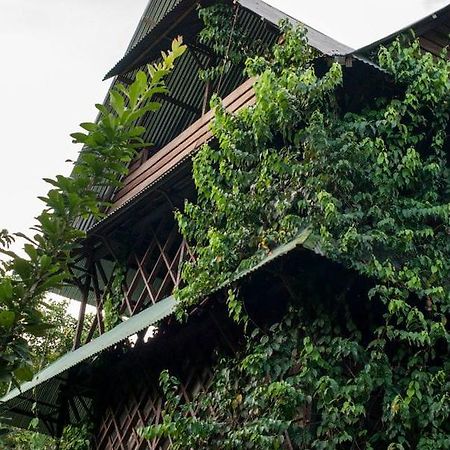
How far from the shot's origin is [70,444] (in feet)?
34.3

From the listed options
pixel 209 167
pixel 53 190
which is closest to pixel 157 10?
pixel 209 167

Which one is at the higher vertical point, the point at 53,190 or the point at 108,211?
the point at 108,211

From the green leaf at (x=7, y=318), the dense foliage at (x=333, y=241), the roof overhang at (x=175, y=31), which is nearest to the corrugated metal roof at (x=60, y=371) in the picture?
the dense foliage at (x=333, y=241)

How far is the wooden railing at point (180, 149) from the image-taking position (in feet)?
28.5

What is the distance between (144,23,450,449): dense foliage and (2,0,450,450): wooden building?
13.5 inches

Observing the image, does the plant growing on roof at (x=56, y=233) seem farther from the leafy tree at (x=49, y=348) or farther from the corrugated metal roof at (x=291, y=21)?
the leafy tree at (x=49, y=348)

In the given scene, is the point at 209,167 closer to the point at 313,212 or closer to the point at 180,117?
the point at 313,212

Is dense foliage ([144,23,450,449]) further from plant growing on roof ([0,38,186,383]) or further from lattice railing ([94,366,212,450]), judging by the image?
plant growing on roof ([0,38,186,383])

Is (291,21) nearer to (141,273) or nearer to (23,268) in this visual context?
(141,273)

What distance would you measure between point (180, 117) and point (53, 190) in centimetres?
1018

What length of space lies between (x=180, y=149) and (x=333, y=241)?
3.63 meters

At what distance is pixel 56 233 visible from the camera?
206 cm

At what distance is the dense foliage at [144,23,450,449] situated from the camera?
6211mm

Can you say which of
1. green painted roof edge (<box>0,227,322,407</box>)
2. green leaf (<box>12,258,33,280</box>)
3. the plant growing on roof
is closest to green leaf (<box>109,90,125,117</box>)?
the plant growing on roof
